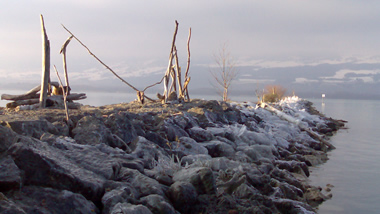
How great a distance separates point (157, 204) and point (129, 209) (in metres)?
0.34

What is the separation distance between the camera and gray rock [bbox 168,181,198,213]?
148 inches

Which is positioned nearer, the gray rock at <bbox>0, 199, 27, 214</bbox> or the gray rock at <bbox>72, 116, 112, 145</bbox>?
the gray rock at <bbox>0, 199, 27, 214</bbox>

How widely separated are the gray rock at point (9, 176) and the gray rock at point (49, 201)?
0.07 meters

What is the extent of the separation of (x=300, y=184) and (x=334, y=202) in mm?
636

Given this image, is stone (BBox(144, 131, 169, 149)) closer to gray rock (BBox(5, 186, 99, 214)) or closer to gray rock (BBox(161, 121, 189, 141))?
gray rock (BBox(161, 121, 189, 141))

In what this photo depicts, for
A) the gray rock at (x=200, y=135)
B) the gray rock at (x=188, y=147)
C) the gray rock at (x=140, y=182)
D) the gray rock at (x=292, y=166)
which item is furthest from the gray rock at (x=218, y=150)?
the gray rock at (x=140, y=182)

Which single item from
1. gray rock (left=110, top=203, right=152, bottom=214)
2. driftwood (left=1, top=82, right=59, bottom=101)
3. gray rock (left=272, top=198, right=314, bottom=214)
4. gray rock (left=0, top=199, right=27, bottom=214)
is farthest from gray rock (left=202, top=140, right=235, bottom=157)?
driftwood (left=1, top=82, right=59, bottom=101)

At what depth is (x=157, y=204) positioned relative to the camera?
11.3 feet

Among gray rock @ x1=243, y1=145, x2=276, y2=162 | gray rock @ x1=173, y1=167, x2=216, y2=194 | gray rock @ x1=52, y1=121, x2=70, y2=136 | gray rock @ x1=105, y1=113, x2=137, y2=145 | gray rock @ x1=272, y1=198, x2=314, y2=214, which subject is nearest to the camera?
gray rock @ x1=173, y1=167, x2=216, y2=194

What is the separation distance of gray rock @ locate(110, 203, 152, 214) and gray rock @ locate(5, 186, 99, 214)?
230 mm

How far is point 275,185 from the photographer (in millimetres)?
5348

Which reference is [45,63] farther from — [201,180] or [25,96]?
[201,180]

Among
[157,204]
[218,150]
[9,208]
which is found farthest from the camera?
[218,150]

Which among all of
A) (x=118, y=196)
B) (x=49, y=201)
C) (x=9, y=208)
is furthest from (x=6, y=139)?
(x=118, y=196)
